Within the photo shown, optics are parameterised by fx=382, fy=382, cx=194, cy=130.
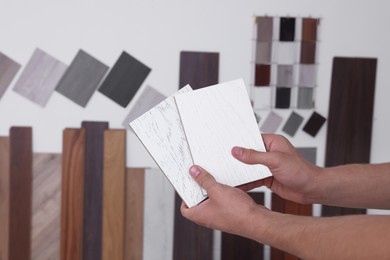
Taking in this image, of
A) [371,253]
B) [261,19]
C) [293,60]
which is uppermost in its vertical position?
[261,19]

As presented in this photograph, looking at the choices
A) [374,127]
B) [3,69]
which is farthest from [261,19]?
[3,69]

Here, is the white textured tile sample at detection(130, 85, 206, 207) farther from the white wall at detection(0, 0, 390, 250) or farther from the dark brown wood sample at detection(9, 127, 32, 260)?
the dark brown wood sample at detection(9, 127, 32, 260)

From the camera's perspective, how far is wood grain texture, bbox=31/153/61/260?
5.24 feet

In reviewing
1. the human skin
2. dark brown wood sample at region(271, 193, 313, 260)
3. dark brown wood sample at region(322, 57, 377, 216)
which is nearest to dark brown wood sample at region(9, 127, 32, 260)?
the human skin

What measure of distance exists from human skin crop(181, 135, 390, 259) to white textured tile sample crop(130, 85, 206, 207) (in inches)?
1.6

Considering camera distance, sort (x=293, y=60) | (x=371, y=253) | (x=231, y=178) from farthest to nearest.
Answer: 1. (x=293, y=60)
2. (x=231, y=178)
3. (x=371, y=253)

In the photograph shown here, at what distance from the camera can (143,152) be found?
1644 mm

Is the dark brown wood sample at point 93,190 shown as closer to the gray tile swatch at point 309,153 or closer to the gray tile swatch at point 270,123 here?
the gray tile swatch at point 270,123

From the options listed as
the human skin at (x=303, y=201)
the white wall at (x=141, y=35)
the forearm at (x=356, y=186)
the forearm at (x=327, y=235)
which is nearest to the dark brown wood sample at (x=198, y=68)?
the white wall at (x=141, y=35)

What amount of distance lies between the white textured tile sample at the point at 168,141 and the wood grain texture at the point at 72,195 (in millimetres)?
635

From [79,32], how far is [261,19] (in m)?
0.76

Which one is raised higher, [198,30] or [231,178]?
[198,30]

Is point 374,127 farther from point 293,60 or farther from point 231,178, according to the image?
point 231,178

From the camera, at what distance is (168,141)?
1023 mm
